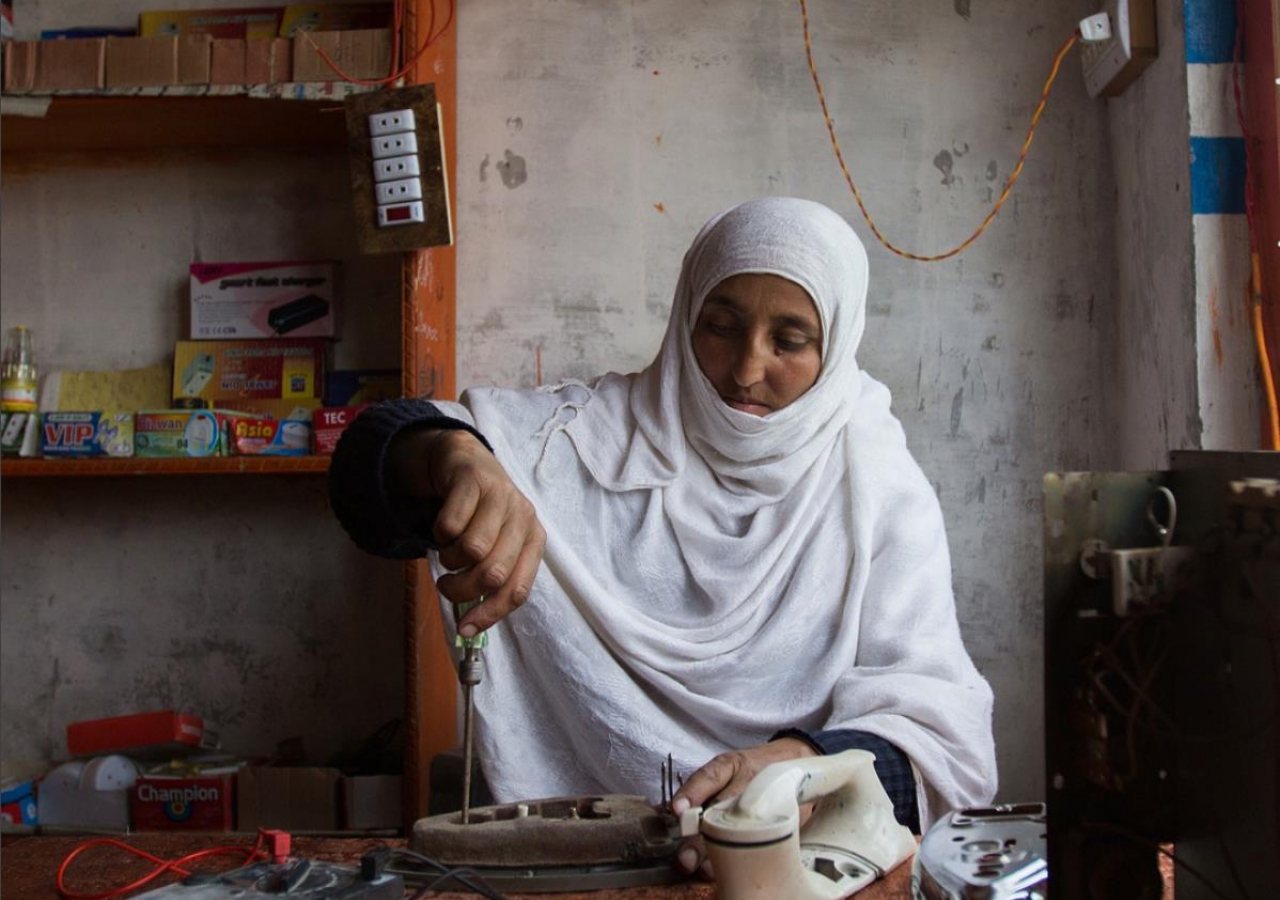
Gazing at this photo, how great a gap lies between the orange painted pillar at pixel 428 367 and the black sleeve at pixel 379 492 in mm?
905

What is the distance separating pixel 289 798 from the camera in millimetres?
2420

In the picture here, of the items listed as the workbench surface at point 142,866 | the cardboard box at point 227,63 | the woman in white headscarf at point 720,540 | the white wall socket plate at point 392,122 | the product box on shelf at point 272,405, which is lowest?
the workbench surface at point 142,866

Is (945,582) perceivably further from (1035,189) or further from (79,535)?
(79,535)

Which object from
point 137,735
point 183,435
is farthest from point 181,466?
point 137,735

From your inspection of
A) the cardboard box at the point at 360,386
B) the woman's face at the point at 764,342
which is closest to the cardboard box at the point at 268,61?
the cardboard box at the point at 360,386

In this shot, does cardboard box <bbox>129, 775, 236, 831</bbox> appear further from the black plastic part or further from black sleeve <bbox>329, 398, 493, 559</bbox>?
black sleeve <bbox>329, 398, 493, 559</bbox>

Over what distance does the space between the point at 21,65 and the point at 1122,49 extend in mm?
2238

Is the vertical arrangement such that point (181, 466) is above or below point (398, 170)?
below

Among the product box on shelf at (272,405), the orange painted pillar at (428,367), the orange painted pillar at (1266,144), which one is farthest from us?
the product box on shelf at (272,405)

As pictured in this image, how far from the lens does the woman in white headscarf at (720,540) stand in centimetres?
168

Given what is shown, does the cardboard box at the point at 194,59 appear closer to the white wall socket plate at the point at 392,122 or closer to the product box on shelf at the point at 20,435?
the white wall socket plate at the point at 392,122

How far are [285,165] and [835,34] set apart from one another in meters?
1.31

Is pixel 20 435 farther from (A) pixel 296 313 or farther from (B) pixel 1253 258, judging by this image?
(B) pixel 1253 258

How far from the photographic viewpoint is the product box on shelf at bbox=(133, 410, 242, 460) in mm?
2430
